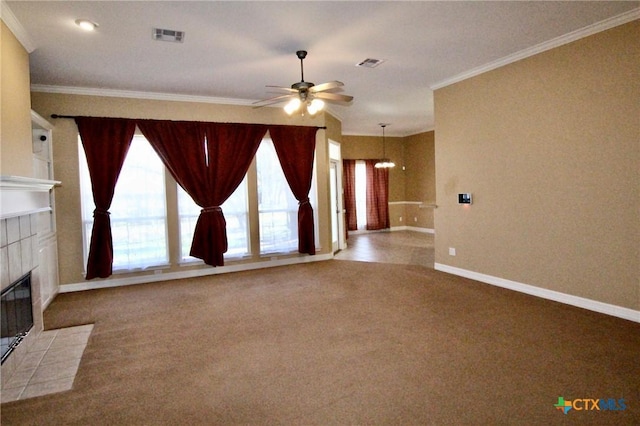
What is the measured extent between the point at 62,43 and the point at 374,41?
10.3 ft

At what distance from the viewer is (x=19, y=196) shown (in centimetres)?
283

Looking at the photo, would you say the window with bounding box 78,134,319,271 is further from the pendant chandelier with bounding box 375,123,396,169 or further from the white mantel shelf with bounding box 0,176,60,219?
the pendant chandelier with bounding box 375,123,396,169

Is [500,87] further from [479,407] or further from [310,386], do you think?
[310,386]

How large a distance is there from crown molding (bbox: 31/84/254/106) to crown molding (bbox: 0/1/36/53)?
1.44 m

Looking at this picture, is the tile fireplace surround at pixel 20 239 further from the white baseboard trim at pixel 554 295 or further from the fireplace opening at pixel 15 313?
the white baseboard trim at pixel 554 295

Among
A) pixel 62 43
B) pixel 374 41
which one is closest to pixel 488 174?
pixel 374 41

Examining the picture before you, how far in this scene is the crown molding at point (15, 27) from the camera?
2920mm

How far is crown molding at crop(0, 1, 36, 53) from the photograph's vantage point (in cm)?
292

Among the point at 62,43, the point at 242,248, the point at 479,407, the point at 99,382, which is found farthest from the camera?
the point at 242,248

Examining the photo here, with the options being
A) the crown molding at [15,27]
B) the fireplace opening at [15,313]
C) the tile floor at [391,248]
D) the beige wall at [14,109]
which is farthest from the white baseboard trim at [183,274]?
the crown molding at [15,27]

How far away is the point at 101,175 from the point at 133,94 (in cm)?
128

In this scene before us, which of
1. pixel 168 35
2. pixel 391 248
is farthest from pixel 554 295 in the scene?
pixel 168 35

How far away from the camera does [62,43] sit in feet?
11.9

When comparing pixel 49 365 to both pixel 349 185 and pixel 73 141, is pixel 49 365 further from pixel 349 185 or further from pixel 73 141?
pixel 349 185
